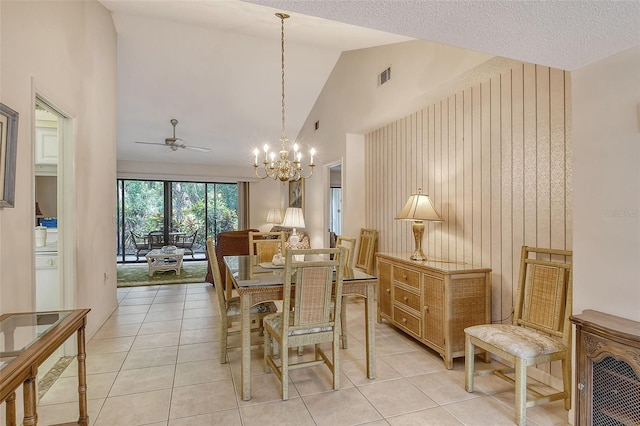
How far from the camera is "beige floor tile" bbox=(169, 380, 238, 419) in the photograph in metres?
2.11

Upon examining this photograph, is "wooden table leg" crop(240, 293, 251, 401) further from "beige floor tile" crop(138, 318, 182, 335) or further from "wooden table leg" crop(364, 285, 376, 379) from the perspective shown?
"beige floor tile" crop(138, 318, 182, 335)

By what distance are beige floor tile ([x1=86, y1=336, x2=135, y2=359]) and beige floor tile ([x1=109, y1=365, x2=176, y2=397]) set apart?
1.77ft

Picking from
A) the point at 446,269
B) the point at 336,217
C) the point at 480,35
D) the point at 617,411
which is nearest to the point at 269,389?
the point at 446,269

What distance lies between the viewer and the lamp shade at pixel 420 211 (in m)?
3.17

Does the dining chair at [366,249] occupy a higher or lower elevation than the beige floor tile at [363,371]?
higher

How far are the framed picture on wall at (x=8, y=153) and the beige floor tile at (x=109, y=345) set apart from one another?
176cm

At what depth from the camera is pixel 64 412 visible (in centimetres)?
209

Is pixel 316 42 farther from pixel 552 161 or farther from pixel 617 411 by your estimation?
pixel 617 411

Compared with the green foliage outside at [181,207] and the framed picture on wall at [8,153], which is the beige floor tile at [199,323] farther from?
the green foliage outside at [181,207]

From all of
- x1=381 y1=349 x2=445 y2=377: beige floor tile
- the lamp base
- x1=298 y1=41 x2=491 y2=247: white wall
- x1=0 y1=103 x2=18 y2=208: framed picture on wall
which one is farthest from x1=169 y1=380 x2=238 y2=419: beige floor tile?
x1=298 y1=41 x2=491 y2=247: white wall

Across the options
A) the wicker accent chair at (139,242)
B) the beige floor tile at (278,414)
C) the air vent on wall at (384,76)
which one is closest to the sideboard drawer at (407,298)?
the beige floor tile at (278,414)

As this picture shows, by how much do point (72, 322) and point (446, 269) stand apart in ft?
8.20

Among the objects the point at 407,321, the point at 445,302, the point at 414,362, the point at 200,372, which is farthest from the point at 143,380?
the point at 445,302

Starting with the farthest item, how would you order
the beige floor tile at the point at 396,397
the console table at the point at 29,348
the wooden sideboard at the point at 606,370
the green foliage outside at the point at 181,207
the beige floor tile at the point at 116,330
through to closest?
the green foliage outside at the point at 181,207
the beige floor tile at the point at 116,330
the beige floor tile at the point at 396,397
the wooden sideboard at the point at 606,370
the console table at the point at 29,348
